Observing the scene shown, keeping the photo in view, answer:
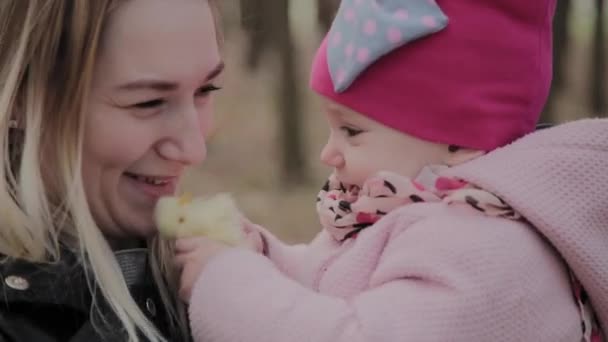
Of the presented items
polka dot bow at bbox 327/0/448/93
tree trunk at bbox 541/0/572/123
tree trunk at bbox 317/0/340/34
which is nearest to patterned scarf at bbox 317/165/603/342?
polka dot bow at bbox 327/0/448/93

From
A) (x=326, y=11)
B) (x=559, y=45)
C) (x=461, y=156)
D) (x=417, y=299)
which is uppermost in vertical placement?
(x=461, y=156)

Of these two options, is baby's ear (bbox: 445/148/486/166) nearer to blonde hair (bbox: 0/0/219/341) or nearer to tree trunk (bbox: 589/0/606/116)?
blonde hair (bbox: 0/0/219/341)

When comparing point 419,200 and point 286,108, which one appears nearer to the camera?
point 419,200

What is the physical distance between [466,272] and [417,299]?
0.09 metres

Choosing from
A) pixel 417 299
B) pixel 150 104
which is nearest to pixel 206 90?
pixel 150 104

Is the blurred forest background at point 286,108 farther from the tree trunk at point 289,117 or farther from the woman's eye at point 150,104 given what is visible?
the woman's eye at point 150,104

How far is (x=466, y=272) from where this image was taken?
1.54 meters

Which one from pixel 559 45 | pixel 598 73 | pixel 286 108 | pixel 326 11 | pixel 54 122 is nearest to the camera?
pixel 54 122

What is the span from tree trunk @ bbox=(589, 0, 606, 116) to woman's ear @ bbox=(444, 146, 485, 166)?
386 centimetres

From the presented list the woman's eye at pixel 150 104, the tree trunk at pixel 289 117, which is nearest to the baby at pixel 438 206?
the woman's eye at pixel 150 104

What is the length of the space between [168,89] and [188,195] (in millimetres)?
218

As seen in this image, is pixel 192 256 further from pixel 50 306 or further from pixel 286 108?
pixel 286 108

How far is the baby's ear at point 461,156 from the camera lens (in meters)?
1.77

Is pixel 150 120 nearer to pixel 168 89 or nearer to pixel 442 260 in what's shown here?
pixel 168 89
